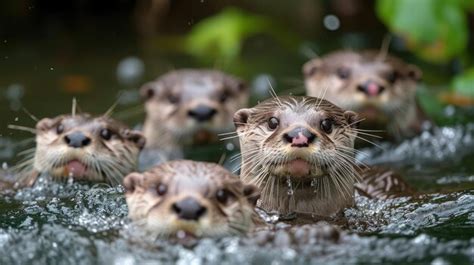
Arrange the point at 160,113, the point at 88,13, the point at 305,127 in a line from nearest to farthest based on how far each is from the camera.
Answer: the point at 305,127, the point at 160,113, the point at 88,13

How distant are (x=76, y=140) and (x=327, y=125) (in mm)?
1521

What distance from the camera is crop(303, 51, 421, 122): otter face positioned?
789 cm

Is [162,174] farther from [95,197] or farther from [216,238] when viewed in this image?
[95,197]

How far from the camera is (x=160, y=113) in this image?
839 centimetres

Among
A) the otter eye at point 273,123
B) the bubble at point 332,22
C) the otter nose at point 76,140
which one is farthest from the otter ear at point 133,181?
the bubble at point 332,22

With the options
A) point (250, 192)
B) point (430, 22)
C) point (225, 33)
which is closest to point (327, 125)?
point (250, 192)

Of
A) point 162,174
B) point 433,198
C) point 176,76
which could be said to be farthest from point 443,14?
point 162,174

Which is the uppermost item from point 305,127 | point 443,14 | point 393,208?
point 443,14

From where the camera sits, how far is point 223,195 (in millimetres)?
4707

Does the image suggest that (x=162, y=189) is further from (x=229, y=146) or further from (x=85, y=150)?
(x=229, y=146)

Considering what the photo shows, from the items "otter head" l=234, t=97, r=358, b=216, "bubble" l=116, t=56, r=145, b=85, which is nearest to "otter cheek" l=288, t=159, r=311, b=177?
"otter head" l=234, t=97, r=358, b=216

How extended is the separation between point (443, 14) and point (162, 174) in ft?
15.0

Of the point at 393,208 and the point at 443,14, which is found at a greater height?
the point at 443,14

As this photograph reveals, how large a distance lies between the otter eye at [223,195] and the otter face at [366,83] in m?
3.27
